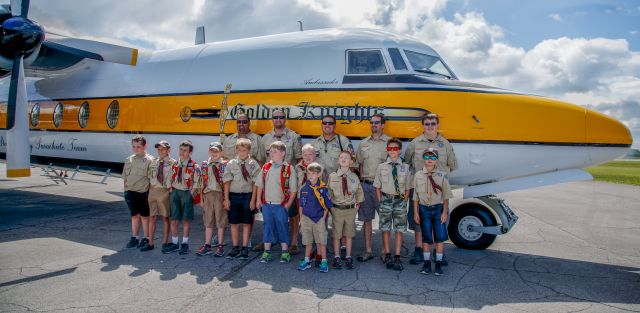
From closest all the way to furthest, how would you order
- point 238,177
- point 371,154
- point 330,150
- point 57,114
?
1. point 238,177
2. point 371,154
3. point 330,150
4. point 57,114

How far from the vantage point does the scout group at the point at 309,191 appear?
5.39 m

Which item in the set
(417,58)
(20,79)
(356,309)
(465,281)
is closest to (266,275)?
(356,309)

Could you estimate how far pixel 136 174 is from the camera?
247 inches

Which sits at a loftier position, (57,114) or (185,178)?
(57,114)

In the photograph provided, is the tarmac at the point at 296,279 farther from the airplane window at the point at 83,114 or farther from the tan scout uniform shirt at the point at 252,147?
the airplane window at the point at 83,114

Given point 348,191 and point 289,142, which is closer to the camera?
point 348,191

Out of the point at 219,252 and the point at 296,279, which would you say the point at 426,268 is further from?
the point at 219,252

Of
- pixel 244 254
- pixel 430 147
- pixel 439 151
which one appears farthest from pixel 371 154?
pixel 244 254

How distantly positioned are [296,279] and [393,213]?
1677 mm

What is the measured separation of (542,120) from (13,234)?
9547 mm

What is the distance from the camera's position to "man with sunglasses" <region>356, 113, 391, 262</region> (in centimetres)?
585

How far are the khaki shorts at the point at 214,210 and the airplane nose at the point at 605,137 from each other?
560cm

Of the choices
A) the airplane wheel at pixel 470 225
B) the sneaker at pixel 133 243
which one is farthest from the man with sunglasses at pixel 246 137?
the airplane wheel at pixel 470 225

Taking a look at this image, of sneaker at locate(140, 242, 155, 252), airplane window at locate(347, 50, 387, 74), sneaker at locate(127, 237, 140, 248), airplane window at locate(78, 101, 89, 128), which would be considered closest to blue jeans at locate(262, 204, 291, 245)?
sneaker at locate(140, 242, 155, 252)
